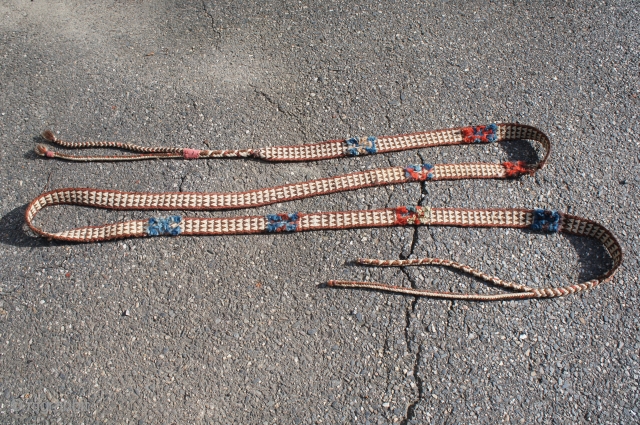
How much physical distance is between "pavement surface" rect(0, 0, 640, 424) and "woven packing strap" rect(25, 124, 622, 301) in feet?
0.24

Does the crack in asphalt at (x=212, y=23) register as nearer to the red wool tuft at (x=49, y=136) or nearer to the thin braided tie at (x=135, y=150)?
the thin braided tie at (x=135, y=150)

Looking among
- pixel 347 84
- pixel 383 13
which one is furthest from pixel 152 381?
pixel 383 13

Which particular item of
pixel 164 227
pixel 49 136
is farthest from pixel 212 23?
pixel 164 227

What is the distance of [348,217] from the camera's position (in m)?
3.51

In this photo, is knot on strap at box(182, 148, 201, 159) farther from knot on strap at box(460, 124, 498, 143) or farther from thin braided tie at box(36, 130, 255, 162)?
knot on strap at box(460, 124, 498, 143)

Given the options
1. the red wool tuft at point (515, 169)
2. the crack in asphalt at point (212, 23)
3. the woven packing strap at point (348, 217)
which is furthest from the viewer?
the crack in asphalt at point (212, 23)

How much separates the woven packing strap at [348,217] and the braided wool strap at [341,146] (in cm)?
23

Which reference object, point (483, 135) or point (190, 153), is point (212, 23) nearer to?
point (190, 153)

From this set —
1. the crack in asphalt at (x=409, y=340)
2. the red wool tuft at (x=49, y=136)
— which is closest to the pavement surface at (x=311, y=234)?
the crack in asphalt at (x=409, y=340)

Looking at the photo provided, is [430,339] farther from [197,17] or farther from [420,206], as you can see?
[197,17]

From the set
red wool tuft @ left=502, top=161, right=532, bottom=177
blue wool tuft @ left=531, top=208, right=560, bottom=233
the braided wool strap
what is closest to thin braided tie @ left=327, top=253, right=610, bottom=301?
blue wool tuft @ left=531, top=208, right=560, bottom=233

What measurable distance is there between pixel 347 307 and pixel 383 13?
127 inches

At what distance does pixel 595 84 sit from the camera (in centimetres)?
434

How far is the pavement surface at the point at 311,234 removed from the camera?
2.84 meters
